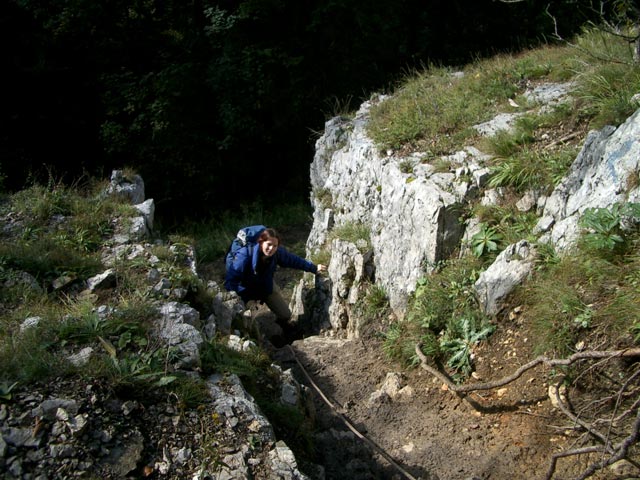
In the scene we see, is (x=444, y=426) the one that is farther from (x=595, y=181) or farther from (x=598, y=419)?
(x=595, y=181)

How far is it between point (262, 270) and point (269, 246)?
0.49 m

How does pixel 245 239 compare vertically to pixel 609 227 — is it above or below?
above

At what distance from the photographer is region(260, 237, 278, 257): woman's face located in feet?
23.1

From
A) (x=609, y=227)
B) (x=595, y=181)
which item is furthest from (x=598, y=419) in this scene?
(x=595, y=181)

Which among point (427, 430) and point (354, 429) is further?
point (354, 429)

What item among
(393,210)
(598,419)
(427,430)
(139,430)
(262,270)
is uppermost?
(139,430)

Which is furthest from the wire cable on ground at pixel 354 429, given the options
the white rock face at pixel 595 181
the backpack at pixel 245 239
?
the white rock face at pixel 595 181

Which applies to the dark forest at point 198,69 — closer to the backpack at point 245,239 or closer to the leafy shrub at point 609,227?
the backpack at point 245,239

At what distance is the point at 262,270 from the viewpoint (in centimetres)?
741

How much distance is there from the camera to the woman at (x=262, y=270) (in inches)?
280

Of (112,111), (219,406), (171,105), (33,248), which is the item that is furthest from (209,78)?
(219,406)

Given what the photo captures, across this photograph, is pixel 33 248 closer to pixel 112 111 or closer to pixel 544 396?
pixel 544 396

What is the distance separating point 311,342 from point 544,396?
3.04 meters

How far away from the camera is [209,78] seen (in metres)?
13.0
